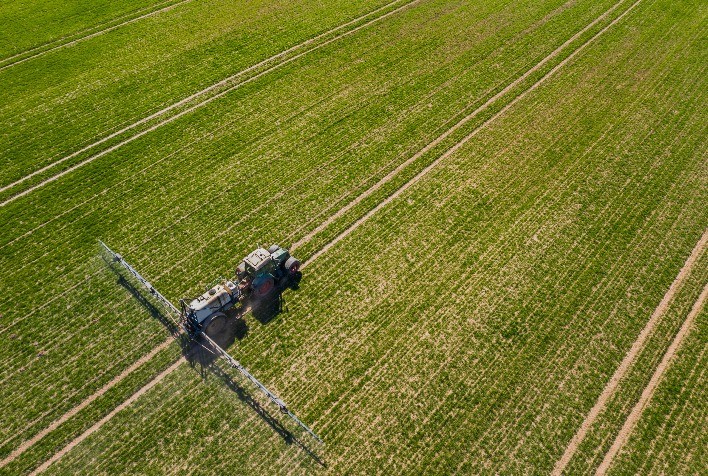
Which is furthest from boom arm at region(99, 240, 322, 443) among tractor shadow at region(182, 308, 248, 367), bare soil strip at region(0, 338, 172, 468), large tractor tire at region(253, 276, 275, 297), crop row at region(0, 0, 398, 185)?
crop row at region(0, 0, 398, 185)

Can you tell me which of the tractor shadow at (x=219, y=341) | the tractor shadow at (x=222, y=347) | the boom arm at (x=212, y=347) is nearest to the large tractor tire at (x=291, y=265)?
the tractor shadow at (x=222, y=347)

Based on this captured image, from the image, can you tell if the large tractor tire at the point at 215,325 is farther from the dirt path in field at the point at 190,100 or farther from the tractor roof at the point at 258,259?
the dirt path in field at the point at 190,100

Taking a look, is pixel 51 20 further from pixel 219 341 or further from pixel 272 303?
pixel 219 341

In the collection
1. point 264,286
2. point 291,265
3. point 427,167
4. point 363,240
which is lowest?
point 363,240

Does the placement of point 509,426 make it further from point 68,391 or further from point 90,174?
point 90,174

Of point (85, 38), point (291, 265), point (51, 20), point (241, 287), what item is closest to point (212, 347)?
point (241, 287)

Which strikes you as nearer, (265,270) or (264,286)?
(265,270)

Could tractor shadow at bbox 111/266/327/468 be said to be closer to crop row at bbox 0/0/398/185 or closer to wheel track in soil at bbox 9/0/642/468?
wheel track in soil at bbox 9/0/642/468
